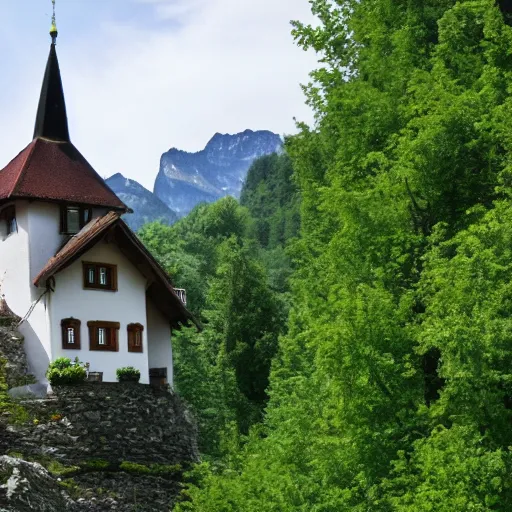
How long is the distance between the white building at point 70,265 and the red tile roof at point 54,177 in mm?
41

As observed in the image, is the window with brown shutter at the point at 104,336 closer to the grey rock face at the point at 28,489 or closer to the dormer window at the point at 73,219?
the dormer window at the point at 73,219

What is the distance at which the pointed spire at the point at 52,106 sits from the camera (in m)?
36.8

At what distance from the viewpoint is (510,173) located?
2378 cm

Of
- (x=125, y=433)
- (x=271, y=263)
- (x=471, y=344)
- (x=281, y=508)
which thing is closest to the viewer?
(x=471, y=344)

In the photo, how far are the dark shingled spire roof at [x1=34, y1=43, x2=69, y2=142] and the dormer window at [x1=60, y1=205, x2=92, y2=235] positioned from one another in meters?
3.00

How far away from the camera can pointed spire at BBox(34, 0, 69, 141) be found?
36.8 m

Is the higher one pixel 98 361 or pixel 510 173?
pixel 510 173

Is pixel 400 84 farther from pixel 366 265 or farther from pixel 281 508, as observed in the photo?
pixel 281 508

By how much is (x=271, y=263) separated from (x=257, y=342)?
37.2 m

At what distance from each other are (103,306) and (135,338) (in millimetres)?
1593

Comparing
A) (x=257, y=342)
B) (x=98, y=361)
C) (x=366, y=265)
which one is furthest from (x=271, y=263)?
(x=366, y=265)

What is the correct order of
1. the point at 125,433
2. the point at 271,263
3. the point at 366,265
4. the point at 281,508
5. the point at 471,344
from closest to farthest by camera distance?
the point at 471,344, the point at 281,508, the point at 366,265, the point at 125,433, the point at 271,263

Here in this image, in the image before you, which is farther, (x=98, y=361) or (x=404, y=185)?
(x=98, y=361)

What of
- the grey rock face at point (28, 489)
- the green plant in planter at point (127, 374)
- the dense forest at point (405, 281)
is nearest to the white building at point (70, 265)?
the green plant in planter at point (127, 374)
